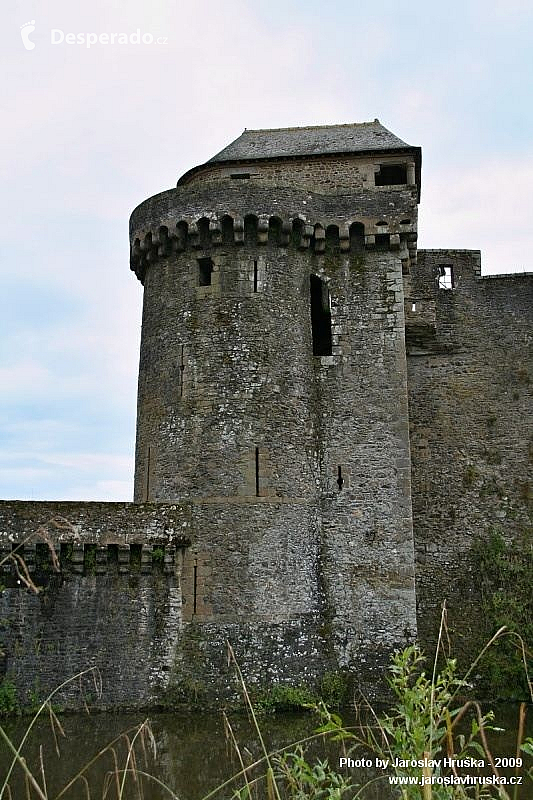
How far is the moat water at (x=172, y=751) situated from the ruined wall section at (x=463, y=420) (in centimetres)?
397

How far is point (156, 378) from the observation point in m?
14.3

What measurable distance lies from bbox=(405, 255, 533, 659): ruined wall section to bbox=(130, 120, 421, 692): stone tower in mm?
3013

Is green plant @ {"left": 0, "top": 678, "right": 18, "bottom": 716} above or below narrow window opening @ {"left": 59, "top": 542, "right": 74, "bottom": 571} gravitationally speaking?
below

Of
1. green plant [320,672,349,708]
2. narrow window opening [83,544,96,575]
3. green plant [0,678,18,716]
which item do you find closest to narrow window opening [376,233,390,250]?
narrow window opening [83,544,96,575]

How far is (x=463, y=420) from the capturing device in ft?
55.8

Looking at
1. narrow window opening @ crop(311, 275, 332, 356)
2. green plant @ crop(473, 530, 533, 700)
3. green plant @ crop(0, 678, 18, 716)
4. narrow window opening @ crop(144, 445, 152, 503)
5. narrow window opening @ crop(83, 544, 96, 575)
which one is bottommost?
green plant @ crop(0, 678, 18, 716)

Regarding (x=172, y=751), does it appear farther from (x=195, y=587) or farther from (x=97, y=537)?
(x=97, y=537)

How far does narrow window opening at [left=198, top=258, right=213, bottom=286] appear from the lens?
14.4 metres

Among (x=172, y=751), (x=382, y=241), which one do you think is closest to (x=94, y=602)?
(x=172, y=751)

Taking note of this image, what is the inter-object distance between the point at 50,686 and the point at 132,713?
4.30 feet

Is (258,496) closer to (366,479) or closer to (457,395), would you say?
(366,479)

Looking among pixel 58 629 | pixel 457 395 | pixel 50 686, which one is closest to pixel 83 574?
pixel 58 629

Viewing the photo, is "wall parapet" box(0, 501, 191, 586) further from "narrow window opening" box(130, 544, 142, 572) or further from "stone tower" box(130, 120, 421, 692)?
"stone tower" box(130, 120, 421, 692)

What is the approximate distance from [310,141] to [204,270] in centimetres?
476
